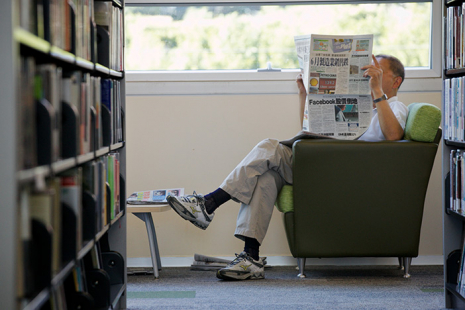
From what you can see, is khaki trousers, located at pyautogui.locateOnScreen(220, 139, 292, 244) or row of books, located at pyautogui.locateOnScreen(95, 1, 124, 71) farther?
khaki trousers, located at pyautogui.locateOnScreen(220, 139, 292, 244)

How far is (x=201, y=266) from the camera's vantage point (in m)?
2.74

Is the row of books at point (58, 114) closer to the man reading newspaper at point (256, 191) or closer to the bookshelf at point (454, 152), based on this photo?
the man reading newspaper at point (256, 191)

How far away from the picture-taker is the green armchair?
93.4 inches

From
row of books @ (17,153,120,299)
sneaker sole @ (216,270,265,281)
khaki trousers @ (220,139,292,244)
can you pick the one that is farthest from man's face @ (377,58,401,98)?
row of books @ (17,153,120,299)

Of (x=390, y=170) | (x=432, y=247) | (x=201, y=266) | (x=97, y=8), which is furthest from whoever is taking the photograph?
(x=432, y=247)

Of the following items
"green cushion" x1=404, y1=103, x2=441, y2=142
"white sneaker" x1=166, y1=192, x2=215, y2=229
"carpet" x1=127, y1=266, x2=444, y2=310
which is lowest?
"carpet" x1=127, y1=266, x2=444, y2=310

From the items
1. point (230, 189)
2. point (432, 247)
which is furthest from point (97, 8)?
point (432, 247)

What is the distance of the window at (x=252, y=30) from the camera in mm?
3064

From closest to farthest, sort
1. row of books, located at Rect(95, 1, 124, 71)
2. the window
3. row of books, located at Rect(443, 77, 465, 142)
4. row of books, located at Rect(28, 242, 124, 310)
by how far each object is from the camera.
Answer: row of books, located at Rect(28, 242, 124, 310) < row of books, located at Rect(95, 1, 124, 71) < row of books, located at Rect(443, 77, 465, 142) < the window

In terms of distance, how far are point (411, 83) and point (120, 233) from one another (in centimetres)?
193

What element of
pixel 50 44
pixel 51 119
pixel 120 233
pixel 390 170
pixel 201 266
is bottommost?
pixel 201 266

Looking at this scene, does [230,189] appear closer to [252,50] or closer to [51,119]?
[252,50]

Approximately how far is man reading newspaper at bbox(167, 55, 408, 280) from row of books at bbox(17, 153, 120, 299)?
1.03 meters

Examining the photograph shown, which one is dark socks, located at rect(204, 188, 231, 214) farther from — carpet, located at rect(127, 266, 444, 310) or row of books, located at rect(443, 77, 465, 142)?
row of books, located at rect(443, 77, 465, 142)
